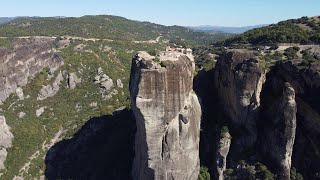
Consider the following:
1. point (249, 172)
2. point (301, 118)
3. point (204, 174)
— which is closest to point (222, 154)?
point (204, 174)

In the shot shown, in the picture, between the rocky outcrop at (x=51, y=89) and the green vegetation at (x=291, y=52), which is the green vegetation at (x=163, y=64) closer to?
the green vegetation at (x=291, y=52)

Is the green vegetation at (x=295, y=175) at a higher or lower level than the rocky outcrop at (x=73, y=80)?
lower

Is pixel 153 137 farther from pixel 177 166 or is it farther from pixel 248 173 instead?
pixel 248 173

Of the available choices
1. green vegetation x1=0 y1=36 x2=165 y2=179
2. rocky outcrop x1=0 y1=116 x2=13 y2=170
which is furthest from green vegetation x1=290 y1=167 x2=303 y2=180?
rocky outcrop x1=0 y1=116 x2=13 y2=170

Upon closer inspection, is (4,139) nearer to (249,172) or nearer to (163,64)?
(163,64)

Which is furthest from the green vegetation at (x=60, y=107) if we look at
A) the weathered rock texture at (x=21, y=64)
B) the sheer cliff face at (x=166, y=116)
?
the sheer cliff face at (x=166, y=116)

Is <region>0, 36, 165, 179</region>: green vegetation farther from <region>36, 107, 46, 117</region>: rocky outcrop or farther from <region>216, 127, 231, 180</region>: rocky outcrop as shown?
<region>216, 127, 231, 180</region>: rocky outcrop

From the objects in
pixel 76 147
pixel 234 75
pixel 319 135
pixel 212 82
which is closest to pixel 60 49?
pixel 76 147
